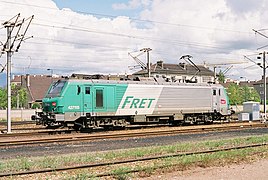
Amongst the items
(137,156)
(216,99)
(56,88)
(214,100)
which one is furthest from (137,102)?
(137,156)

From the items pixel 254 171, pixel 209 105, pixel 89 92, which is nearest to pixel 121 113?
pixel 89 92

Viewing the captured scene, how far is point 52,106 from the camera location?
2447 cm

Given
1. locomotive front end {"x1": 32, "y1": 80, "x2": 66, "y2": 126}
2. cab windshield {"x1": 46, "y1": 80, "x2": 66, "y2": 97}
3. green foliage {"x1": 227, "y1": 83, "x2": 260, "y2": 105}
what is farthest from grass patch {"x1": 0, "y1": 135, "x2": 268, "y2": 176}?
green foliage {"x1": 227, "y1": 83, "x2": 260, "y2": 105}

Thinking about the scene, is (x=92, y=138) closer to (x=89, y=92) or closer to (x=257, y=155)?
(x=89, y=92)

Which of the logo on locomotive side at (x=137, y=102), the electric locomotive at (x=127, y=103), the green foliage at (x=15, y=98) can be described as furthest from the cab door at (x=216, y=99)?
the green foliage at (x=15, y=98)

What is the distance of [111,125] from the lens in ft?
88.3

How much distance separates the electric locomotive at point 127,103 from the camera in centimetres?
2450

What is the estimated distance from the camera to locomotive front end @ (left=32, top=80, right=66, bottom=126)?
24.0 m

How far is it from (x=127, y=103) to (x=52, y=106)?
5221 mm

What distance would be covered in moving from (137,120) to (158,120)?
2.34 meters

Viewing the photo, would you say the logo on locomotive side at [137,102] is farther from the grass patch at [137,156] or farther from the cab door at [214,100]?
the grass patch at [137,156]

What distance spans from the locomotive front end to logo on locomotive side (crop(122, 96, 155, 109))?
4512 millimetres

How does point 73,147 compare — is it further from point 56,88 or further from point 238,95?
point 238,95

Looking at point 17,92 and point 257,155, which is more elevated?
point 17,92
